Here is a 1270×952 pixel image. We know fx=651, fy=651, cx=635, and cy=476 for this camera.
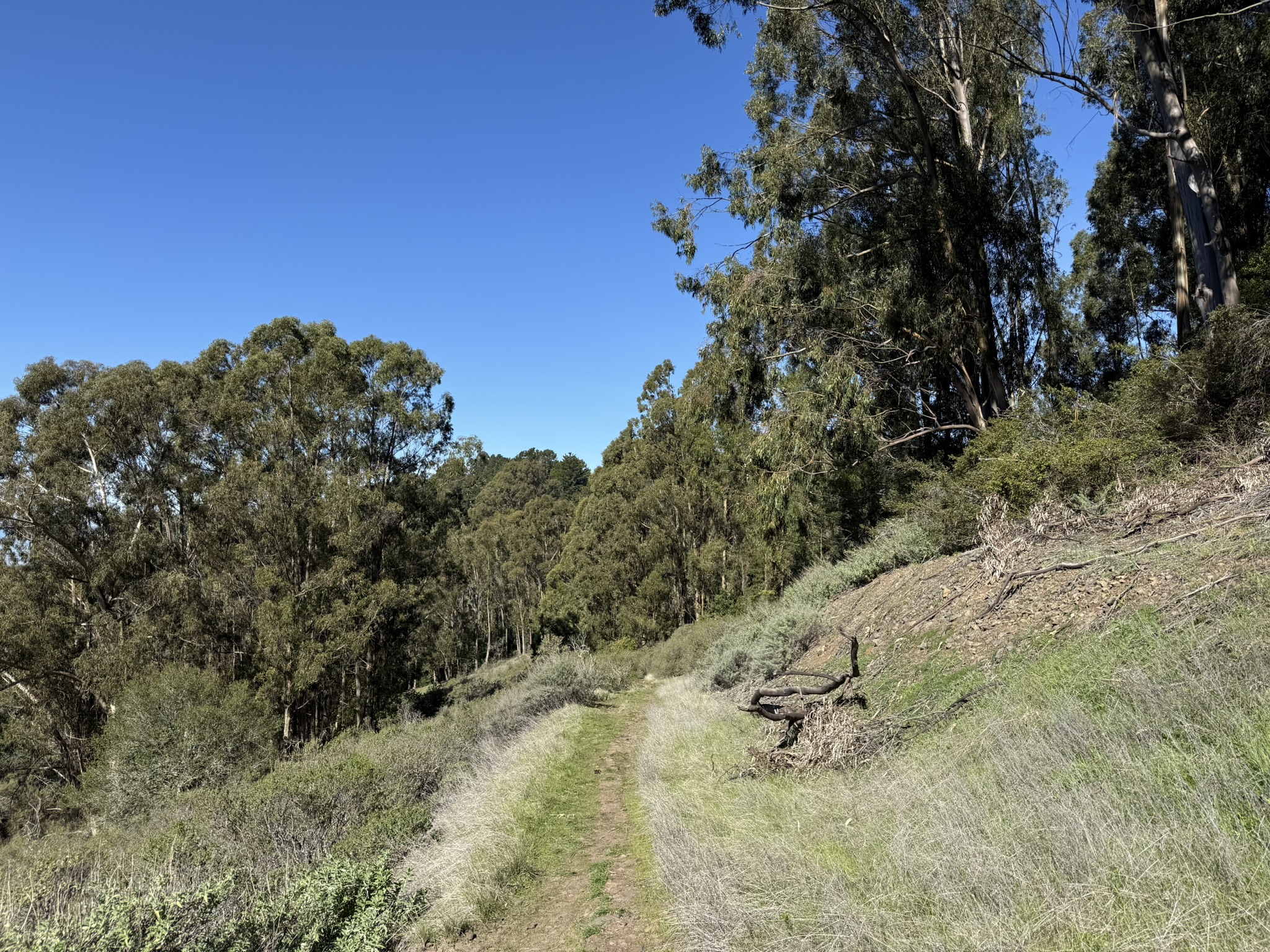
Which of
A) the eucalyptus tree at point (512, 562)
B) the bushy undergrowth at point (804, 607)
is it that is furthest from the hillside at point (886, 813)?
the eucalyptus tree at point (512, 562)

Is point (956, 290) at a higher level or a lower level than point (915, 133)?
lower

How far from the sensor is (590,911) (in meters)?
5.60

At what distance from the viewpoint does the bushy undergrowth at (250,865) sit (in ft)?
15.8

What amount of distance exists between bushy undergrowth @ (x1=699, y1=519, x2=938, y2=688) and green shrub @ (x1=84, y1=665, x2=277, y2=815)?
10001mm

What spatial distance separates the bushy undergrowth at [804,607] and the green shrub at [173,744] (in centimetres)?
1000

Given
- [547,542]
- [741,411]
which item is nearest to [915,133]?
[741,411]

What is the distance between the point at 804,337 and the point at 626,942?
1497 centimetres

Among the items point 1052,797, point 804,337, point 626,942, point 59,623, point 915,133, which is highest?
point 915,133

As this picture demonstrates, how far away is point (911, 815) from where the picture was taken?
436cm

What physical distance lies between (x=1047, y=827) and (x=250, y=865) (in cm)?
769

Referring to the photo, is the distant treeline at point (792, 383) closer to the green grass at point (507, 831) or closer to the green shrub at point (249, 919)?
the green grass at point (507, 831)

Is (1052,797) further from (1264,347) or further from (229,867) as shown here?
(1264,347)

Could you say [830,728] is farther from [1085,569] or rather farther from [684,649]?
[684,649]

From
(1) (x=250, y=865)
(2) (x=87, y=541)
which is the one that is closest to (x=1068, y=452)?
(1) (x=250, y=865)
